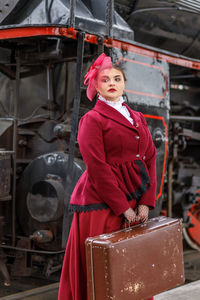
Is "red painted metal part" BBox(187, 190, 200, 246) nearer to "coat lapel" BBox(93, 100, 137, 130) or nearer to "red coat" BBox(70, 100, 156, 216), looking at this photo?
"red coat" BBox(70, 100, 156, 216)

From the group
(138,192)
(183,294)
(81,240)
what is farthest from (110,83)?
(183,294)

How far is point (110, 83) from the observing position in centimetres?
234

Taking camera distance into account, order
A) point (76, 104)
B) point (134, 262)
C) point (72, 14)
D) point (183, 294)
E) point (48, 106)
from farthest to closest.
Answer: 1. point (48, 106)
2. point (183, 294)
3. point (72, 14)
4. point (76, 104)
5. point (134, 262)

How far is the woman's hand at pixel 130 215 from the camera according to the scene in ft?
7.51

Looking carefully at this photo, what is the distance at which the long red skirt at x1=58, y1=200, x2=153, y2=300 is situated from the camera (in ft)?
7.63

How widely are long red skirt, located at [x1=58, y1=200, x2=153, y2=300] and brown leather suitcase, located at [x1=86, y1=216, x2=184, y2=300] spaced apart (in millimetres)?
93

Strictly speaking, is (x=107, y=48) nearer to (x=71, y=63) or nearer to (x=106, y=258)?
(x=71, y=63)

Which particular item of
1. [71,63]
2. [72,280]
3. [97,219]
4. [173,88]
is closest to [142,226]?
[97,219]

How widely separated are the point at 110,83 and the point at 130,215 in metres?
0.66

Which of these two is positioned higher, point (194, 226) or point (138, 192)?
point (138, 192)

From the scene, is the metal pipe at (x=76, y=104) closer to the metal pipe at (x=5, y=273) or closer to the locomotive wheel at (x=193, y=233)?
the metal pipe at (x=5, y=273)

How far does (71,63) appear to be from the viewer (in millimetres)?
4180

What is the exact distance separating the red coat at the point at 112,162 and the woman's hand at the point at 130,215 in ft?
0.10

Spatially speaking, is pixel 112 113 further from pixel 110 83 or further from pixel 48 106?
pixel 48 106
